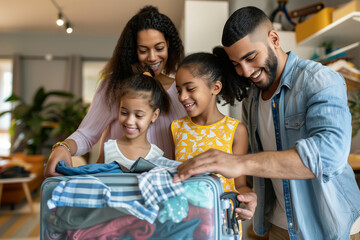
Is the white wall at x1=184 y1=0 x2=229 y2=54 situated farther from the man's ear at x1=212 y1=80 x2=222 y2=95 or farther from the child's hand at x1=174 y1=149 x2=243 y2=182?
the child's hand at x1=174 y1=149 x2=243 y2=182

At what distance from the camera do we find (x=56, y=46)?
266 inches

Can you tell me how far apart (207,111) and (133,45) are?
1.23ft

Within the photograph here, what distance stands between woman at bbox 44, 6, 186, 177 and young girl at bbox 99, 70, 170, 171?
2.6 inches

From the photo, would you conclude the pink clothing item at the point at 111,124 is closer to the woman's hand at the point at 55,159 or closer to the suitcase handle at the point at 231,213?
the woman's hand at the point at 55,159

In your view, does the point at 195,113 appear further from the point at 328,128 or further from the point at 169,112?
the point at 328,128

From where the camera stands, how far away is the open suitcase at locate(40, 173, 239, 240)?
63 centimetres

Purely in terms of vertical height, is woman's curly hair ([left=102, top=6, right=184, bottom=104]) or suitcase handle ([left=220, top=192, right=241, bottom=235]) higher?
woman's curly hair ([left=102, top=6, right=184, bottom=104])

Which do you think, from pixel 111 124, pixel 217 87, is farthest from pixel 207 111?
pixel 111 124

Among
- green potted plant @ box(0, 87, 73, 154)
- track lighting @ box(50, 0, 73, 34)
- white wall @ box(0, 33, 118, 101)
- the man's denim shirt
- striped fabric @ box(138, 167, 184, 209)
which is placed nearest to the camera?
striped fabric @ box(138, 167, 184, 209)

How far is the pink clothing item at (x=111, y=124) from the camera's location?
1.15 m

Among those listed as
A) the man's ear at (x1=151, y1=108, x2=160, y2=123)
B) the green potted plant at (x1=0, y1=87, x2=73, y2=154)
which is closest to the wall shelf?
the man's ear at (x1=151, y1=108, x2=160, y2=123)

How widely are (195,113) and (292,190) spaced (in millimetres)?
353

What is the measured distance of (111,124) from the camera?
1202mm

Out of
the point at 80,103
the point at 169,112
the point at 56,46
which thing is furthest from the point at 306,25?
the point at 56,46
